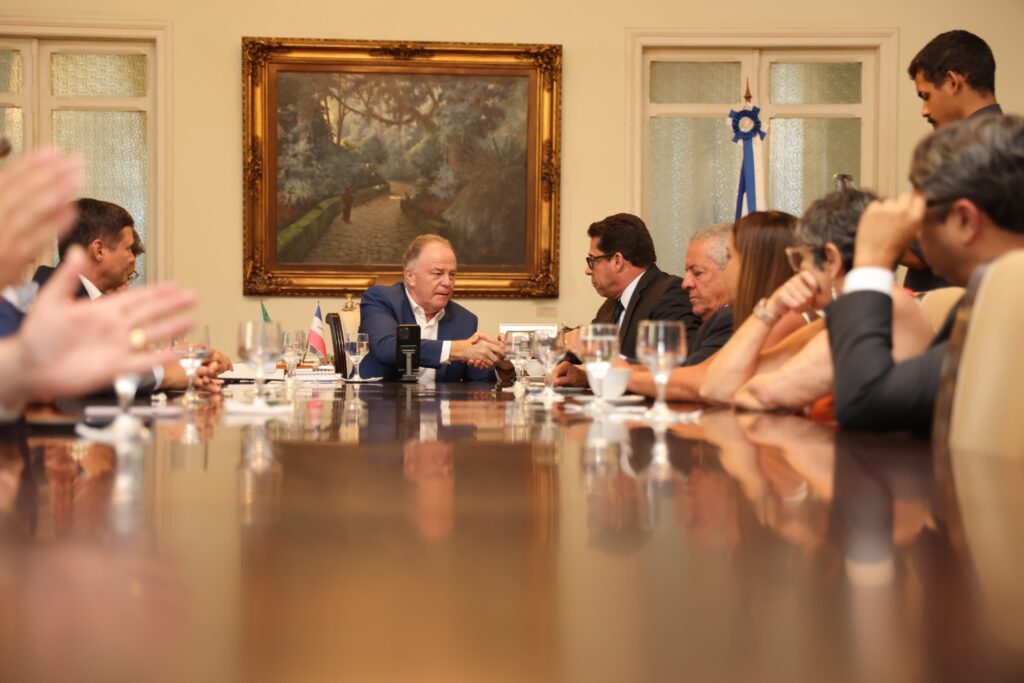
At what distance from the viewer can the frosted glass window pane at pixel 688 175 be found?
786cm

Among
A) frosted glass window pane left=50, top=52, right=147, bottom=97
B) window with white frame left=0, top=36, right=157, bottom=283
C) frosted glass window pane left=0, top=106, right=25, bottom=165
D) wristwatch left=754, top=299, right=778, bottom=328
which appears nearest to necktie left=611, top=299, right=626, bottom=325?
wristwatch left=754, top=299, right=778, bottom=328

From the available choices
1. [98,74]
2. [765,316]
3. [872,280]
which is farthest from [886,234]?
[98,74]

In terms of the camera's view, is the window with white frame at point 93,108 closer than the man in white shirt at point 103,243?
No

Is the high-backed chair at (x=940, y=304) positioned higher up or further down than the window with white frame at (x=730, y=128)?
further down

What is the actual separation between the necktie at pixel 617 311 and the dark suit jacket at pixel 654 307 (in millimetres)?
40

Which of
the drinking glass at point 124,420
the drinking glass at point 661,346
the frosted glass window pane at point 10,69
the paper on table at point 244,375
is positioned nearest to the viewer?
the drinking glass at point 124,420

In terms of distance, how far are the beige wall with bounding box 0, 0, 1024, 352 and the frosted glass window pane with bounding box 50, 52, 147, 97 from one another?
11.3 inches

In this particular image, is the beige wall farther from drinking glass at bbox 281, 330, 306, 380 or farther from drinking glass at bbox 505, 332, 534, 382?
drinking glass at bbox 505, 332, 534, 382

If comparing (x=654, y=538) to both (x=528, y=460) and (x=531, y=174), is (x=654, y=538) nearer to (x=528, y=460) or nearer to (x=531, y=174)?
(x=528, y=460)

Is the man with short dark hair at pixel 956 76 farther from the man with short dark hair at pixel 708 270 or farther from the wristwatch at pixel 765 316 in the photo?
the wristwatch at pixel 765 316

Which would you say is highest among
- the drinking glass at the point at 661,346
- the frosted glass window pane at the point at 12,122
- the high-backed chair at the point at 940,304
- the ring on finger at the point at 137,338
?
the frosted glass window pane at the point at 12,122

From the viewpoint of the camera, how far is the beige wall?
24.8 ft

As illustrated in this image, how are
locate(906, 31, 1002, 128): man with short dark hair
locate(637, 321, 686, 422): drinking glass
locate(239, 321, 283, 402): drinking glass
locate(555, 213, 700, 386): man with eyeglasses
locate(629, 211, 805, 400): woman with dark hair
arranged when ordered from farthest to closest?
1. locate(555, 213, 700, 386): man with eyeglasses
2. locate(906, 31, 1002, 128): man with short dark hair
3. locate(629, 211, 805, 400): woman with dark hair
4. locate(239, 321, 283, 402): drinking glass
5. locate(637, 321, 686, 422): drinking glass

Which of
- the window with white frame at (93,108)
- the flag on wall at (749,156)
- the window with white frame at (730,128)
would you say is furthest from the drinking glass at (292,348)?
the window with white frame at (730,128)
